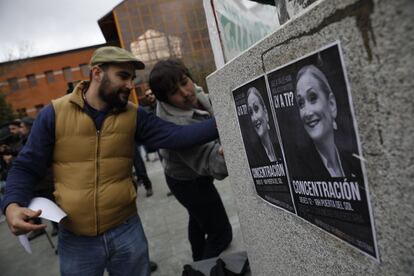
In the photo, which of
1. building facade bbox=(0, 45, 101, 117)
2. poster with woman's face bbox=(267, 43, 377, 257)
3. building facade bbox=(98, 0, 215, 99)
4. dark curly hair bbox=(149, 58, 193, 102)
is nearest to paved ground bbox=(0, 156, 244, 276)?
dark curly hair bbox=(149, 58, 193, 102)

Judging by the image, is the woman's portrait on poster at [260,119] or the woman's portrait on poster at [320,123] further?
the woman's portrait on poster at [260,119]

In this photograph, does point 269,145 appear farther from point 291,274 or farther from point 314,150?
point 291,274

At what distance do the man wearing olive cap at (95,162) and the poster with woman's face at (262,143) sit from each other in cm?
68

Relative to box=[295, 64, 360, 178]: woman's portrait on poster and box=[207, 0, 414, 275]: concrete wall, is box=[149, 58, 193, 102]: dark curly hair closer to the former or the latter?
box=[207, 0, 414, 275]: concrete wall

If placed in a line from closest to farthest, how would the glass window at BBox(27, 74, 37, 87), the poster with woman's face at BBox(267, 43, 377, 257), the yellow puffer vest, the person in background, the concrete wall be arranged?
the concrete wall
the poster with woman's face at BBox(267, 43, 377, 257)
the yellow puffer vest
the person in background
the glass window at BBox(27, 74, 37, 87)

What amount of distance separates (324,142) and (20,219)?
59.3 inches

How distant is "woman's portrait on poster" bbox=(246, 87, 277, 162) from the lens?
1.03 meters

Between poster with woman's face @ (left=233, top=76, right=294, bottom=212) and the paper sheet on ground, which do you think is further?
the paper sheet on ground

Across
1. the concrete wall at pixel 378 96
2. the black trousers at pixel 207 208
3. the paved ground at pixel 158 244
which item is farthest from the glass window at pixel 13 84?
the concrete wall at pixel 378 96

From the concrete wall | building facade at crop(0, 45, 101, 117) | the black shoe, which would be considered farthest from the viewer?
building facade at crop(0, 45, 101, 117)

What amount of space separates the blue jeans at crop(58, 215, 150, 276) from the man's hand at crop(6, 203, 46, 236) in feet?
1.06

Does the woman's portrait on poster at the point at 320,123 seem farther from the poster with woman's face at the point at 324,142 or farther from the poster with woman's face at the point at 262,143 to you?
the poster with woman's face at the point at 262,143

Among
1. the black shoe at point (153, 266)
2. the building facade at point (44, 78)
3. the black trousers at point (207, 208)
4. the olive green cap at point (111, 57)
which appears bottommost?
the black shoe at point (153, 266)

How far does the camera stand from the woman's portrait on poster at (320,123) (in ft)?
2.38
